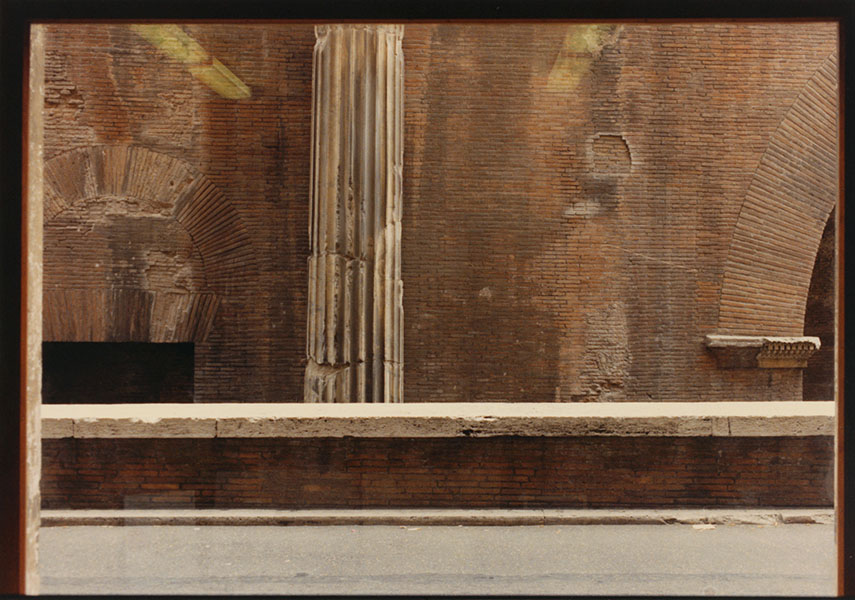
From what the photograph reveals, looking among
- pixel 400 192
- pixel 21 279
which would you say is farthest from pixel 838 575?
pixel 400 192

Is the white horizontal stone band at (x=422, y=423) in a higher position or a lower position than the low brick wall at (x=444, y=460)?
higher

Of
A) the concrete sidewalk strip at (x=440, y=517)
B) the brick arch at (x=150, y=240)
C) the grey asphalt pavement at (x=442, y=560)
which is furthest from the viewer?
the brick arch at (x=150, y=240)

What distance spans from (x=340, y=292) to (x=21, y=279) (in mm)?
5436

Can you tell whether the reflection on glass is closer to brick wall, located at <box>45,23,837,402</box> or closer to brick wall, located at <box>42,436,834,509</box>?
brick wall, located at <box>45,23,837,402</box>

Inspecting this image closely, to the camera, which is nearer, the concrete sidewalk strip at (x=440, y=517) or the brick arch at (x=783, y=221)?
the concrete sidewalk strip at (x=440, y=517)

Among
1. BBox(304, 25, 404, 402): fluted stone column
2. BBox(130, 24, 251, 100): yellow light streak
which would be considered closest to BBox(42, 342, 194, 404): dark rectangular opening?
BBox(304, 25, 404, 402): fluted stone column

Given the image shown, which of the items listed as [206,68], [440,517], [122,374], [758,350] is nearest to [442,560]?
[440,517]

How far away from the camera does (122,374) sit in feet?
28.8

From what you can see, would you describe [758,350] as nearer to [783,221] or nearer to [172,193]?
[783,221]

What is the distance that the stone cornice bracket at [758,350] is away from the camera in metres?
8.73

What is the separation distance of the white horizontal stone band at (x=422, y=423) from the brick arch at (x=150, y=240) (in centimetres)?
330

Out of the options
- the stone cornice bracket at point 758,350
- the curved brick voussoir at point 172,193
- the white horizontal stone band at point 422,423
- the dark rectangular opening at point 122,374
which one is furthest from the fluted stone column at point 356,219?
the stone cornice bracket at point 758,350

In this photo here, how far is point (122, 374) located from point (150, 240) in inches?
70.9

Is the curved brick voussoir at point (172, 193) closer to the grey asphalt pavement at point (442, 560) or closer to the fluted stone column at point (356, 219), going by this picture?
the fluted stone column at point (356, 219)
